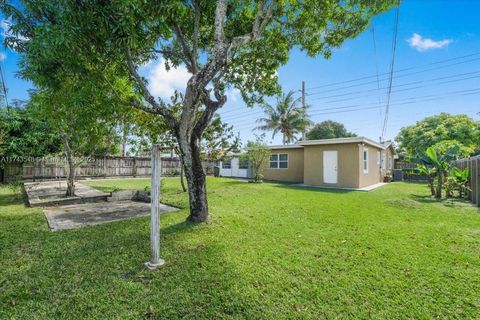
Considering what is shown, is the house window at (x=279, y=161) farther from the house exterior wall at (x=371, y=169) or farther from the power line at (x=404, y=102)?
the house exterior wall at (x=371, y=169)

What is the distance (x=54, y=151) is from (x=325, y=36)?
61.4 ft

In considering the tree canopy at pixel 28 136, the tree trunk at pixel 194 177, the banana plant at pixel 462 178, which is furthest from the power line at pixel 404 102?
the tree trunk at pixel 194 177

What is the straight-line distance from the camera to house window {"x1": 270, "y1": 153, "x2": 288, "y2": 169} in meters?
18.3

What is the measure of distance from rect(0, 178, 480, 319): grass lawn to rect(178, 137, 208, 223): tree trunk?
34cm

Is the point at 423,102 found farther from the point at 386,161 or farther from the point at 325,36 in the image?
the point at 325,36

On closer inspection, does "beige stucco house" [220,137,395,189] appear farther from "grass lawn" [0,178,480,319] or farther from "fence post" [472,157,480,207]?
"grass lawn" [0,178,480,319]

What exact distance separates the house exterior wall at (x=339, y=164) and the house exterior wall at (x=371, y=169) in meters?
0.33

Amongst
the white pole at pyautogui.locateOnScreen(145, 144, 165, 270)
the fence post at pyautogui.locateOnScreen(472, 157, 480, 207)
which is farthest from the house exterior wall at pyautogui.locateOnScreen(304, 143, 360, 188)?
the white pole at pyautogui.locateOnScreen(145, 144, 165, 270)

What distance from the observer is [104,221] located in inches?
232

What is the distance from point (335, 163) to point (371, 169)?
3.27 metres

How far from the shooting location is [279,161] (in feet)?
61.3

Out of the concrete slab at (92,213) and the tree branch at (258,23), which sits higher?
the tree branch at (258,23)

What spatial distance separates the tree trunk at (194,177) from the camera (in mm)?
5422

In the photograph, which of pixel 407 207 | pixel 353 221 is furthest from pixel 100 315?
pixel 407 207
